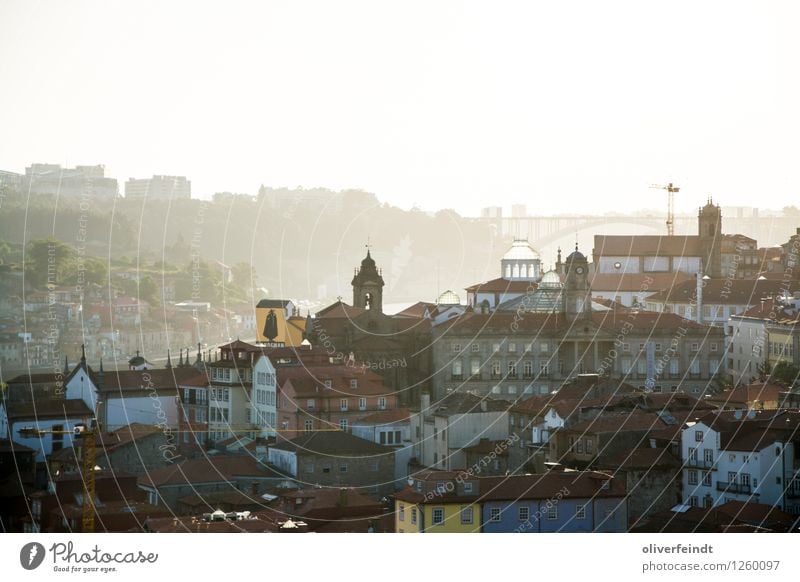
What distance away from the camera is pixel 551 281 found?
1554 inches

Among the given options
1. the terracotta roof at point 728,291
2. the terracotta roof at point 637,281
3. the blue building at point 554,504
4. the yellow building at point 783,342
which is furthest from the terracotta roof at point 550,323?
the blue building at point 554,504

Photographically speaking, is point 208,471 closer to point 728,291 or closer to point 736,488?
point 736,488

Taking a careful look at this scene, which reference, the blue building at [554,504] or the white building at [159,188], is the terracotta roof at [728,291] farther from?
the blue building at [554,504]

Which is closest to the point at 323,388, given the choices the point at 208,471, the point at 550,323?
the point at 208,471

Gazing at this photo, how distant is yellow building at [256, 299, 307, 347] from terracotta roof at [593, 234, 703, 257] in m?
8.81

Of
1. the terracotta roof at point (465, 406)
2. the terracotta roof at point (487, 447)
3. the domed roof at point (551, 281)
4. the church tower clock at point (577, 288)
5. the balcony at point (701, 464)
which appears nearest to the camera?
the balcony at point (701, 464)

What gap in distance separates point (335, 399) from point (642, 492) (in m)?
7.10

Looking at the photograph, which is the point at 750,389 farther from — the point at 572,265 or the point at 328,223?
the point at 328,223

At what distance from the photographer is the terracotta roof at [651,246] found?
4544 cm

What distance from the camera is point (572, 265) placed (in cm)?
3616

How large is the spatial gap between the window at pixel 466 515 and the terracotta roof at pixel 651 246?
26200mm

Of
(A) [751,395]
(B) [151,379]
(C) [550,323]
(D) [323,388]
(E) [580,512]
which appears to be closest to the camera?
(E) [580,512]

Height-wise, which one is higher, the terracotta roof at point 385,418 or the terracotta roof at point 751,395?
the terracotta roof at point 751,395

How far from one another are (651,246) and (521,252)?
329 cm
